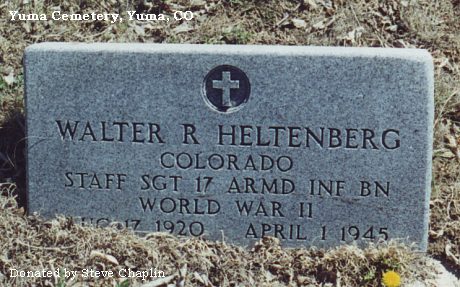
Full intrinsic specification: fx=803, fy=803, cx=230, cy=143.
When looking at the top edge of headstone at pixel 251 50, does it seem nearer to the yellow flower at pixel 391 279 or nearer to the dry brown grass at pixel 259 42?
the dry brown grass at pixel 259 42

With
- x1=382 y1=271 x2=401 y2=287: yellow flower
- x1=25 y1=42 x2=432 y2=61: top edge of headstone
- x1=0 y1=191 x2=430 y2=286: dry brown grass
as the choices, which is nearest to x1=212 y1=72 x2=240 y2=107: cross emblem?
x1=25 y1=42 x2=432 y2=61: top edge of headstone

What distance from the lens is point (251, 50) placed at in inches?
153

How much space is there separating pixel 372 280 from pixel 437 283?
35cm

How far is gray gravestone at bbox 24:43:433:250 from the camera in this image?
3875mm

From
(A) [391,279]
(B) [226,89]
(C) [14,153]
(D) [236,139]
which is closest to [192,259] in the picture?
(D) [236,139]

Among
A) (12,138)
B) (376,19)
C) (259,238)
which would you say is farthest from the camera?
(376,19)

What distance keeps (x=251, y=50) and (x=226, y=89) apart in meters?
0.22

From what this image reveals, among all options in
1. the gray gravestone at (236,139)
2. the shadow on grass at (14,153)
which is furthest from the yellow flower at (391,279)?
the shadow on grass at (14,153)

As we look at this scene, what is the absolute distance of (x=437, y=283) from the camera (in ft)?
12.9

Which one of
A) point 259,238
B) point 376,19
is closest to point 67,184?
point 259,238

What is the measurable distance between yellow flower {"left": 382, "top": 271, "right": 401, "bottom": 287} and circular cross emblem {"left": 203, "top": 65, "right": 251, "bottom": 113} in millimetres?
1066

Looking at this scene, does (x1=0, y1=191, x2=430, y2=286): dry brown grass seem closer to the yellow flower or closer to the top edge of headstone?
the yellow flower

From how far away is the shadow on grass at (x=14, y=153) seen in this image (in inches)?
172

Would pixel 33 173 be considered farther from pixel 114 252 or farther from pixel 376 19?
pixel 376 19
